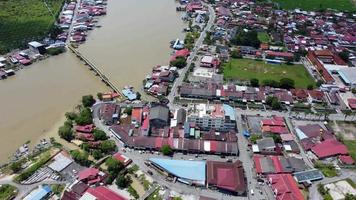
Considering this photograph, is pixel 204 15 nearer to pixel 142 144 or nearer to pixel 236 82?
pixel 236 82

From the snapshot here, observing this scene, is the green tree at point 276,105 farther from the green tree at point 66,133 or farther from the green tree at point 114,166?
the green tree at point 66,133

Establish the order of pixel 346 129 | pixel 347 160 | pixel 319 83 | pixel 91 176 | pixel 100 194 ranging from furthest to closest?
pixel 319 83, pixel 346 129, pixel 347 160, pixel 91 176, pixel 100 194

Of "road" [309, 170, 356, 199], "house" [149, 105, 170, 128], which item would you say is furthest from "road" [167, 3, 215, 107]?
"road" [309, 170, 356, 199]

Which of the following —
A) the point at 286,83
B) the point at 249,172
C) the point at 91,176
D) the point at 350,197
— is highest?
the point at 286,83

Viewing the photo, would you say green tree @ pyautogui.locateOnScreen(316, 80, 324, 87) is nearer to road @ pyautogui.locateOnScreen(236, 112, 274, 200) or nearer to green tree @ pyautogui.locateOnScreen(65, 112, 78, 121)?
road @ pyautogui.locateOnScreen(236, 112, 274, 200)

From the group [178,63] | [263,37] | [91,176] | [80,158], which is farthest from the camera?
[263,37]

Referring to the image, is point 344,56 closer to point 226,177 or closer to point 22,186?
point 226,177

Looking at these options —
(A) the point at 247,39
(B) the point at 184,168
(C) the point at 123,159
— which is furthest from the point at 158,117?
(A) the point at 247,39
